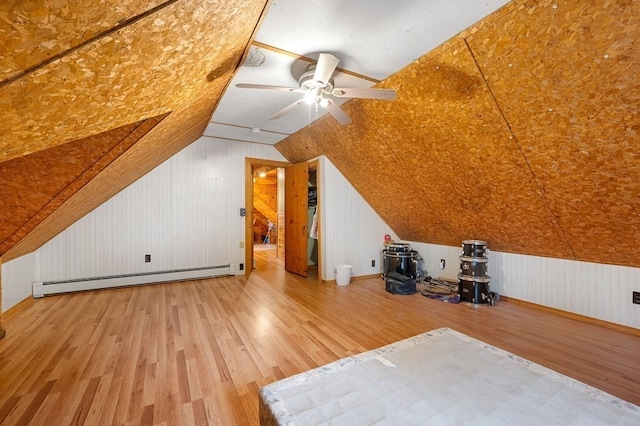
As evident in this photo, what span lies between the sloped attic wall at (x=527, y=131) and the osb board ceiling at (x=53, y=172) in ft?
8.02

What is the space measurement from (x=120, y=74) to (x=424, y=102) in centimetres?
243

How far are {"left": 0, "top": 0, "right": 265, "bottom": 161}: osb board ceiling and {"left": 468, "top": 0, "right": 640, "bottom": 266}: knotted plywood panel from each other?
177 cm

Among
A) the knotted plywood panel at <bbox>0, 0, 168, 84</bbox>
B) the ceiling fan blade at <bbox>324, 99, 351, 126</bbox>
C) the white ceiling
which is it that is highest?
the white ceiling

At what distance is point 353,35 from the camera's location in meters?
1.96

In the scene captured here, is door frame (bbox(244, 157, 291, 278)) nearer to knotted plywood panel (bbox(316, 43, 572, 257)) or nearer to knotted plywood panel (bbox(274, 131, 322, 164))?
knotted plywood panel (bbox(274, 131, 322, 164))

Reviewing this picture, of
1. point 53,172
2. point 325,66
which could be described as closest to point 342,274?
point 325,66

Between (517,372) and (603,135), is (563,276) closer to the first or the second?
(603,135)

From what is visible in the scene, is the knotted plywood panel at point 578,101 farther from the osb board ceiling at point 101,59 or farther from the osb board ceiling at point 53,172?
the osb board ceiling at point 53,172

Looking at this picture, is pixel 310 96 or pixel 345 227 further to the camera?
pixel 345 227

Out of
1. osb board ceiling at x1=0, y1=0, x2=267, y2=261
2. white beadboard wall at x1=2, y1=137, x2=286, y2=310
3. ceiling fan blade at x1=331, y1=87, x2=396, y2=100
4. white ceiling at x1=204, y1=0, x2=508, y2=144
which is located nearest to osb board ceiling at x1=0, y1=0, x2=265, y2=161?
osb board ceiling at x1=0, y1=0, x2=267, y2=261

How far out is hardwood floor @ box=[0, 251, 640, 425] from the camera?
5.38 ft

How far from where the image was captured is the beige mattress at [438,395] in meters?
1.09

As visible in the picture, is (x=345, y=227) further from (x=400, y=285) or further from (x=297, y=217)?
(x=400, y=285)

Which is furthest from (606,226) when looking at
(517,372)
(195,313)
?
(195,313)
